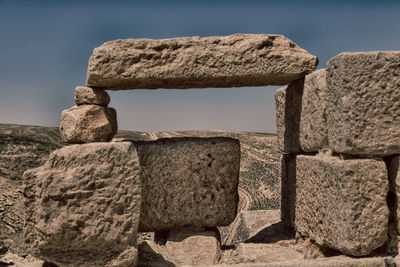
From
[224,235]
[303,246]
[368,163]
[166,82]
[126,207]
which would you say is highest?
[166,82]

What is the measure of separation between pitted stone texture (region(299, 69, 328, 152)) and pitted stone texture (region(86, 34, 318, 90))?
183 millimetres

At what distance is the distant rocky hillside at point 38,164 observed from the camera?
15.8ft

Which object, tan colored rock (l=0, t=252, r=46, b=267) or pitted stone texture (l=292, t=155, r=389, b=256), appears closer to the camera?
pitted stone texture (l=292, t=155, r=389, b=256)

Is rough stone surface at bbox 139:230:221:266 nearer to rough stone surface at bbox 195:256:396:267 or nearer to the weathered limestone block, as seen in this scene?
rough stone surface at bbox 195:256:396:267

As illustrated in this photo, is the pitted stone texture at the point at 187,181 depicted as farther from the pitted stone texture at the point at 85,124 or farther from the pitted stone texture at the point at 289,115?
the pitted stone texture at the point at 289,115

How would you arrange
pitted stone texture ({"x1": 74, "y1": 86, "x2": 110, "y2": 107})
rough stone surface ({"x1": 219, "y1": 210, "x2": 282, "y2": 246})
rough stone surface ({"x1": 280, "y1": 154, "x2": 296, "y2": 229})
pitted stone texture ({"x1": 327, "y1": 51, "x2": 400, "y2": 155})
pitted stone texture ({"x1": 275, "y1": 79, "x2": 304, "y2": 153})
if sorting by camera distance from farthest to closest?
rough stone surface ({"x1": 219, "y1": 210, "x2": 282, "y2": 246}) → rough stone surface ({"x1": 280, "y1": 154, "x2": 296, "y2": 229}) → pitted stone texture ({"x1": 275, "y1": 79, "x2": 304, "y2": 153}) → pitted stone texture ({"x1": 74, "y1": 86, "x2": 110, "y2": 107}) → pitted stone texture ({"x1": 327, "y1": 51, "x2": 400, "y2": 155})

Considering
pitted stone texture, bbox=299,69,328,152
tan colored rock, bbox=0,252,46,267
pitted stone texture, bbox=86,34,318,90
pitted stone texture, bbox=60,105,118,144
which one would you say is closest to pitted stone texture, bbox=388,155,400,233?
pitted stone texture, bbox=299,69,328,152

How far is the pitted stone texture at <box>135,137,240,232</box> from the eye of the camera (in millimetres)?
3625

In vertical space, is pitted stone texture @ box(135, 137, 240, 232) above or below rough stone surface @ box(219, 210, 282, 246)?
above

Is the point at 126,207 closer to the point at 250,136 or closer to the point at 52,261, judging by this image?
the point at 52,261

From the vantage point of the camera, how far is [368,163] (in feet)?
9.70

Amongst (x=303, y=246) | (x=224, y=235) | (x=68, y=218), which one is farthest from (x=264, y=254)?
(x=224, y=235)

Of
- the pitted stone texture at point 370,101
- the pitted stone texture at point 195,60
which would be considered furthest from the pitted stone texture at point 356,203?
the pitted stone texture at point 195,60

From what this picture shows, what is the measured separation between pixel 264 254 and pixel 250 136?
453cm
